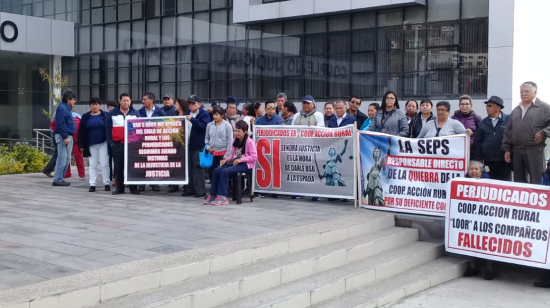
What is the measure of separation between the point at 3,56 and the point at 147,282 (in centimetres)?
A: 3368

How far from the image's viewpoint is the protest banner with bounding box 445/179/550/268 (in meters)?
8.02

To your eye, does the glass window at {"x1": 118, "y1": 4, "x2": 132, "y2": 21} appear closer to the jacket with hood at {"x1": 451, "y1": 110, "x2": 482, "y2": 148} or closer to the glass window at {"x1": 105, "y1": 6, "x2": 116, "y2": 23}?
the glass window at {"x1": 105, "y1": 6, "x2": 116, "y2": 23}

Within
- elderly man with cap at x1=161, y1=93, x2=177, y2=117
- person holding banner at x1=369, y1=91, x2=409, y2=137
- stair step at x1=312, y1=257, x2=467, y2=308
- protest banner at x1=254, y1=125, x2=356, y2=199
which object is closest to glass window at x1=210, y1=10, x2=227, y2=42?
elderly man with cap at x1=161, y1=93, x2=177, y2=117

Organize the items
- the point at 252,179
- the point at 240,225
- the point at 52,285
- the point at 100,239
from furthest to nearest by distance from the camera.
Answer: the point at 252,179, the point at 240,225, the point at 100,239, the point at 52,285

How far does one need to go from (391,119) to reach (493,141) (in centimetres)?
176

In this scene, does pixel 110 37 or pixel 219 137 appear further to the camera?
pixel 110 37

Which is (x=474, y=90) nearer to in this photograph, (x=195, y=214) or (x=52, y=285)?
(x=195, y=214)

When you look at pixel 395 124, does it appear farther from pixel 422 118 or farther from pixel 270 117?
pixel 270 117

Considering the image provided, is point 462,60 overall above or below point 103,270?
above

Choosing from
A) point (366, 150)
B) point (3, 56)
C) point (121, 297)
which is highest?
point (3, 56)

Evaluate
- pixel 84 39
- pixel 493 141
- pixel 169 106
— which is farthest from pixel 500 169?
pixel 84 39

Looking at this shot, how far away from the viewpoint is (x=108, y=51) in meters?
36.4

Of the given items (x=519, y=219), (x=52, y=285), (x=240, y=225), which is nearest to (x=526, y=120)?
(x=519, y=219)

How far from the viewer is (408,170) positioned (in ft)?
32.6
